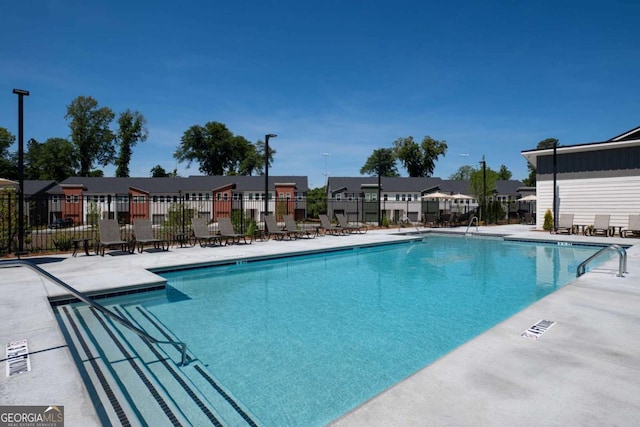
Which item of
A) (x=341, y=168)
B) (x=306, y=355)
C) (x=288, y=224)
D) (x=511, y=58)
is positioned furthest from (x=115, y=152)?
(x=306, y=355)

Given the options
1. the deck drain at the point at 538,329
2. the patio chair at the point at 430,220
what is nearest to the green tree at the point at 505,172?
the patio chair at the point at 430,220

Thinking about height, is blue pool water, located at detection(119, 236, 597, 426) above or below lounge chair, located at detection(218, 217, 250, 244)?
below

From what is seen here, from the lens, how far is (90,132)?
5059 centimetres

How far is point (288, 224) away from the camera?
1476cm

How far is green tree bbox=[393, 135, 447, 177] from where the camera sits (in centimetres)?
5478

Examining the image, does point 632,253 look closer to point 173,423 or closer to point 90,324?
point 173,423

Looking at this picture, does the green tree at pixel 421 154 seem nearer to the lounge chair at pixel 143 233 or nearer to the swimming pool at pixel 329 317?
the swimming pool at pixel 329 317

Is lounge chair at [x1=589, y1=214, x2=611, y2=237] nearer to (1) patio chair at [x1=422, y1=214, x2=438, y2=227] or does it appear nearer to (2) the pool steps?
(1) patio chair at [x1=422, y1=214, x2=438, y2=227]

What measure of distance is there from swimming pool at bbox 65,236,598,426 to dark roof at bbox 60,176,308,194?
3110cm

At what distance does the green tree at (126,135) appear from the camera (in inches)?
2012

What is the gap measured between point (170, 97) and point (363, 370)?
74.8ft

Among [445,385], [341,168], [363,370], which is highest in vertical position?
[341,168]

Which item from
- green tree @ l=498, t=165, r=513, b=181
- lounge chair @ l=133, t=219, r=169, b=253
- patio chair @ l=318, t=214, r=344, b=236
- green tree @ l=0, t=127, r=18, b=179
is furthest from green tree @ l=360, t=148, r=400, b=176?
green tree @ l=0, t=127, r=18, b=179

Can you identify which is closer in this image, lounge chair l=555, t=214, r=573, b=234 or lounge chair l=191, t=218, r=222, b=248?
lounge chair l=191, t=218, r=222, b=248
